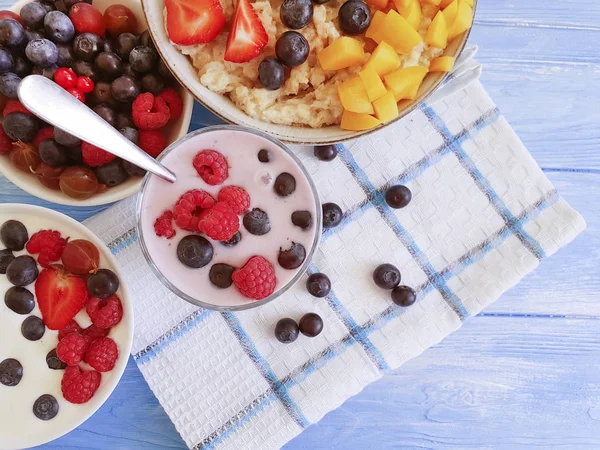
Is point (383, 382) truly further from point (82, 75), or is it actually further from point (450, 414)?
point (82, 75)

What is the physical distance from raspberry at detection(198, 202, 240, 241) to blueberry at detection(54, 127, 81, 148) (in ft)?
1.16

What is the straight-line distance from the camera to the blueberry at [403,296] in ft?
4.85

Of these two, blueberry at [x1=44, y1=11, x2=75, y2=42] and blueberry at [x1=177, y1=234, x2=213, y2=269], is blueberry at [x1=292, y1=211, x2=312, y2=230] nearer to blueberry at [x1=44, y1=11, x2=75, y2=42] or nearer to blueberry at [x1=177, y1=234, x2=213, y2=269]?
blueberry at [x1=177, y1=234, x2=213, y2=269]

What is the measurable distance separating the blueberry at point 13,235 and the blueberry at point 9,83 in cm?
30

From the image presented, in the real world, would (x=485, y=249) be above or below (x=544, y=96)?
below

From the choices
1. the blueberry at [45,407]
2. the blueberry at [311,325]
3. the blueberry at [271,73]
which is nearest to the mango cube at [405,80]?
the blueberry at [271,73]

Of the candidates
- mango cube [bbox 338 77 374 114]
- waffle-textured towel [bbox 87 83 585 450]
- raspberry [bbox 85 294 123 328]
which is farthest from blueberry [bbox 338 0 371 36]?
raspberry [bbox 85 294 123 328]

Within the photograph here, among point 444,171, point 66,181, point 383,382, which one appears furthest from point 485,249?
point 66,181

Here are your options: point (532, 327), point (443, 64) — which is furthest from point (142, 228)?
point (532, 327)

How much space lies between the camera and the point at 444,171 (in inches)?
60.9

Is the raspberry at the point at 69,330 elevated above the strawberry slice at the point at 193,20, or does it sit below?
below

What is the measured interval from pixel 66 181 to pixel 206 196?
0.35 m

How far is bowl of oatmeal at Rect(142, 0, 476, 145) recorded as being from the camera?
1.20 m

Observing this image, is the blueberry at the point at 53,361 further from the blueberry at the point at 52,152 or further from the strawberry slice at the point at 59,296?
the blueberry at the point at 52,152
